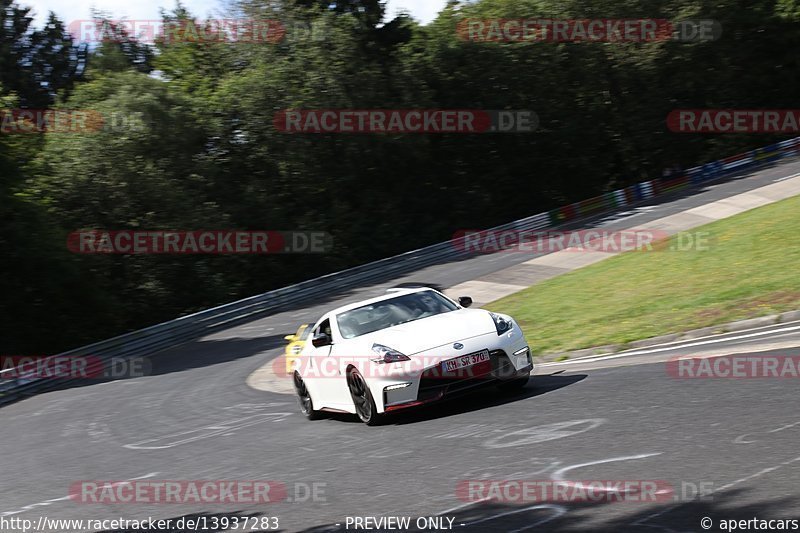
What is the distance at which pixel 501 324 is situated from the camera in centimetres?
1067

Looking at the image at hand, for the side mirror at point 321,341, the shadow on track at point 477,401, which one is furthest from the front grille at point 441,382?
the side mirror at point 321,341

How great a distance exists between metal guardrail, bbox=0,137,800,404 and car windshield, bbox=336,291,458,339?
44.9 feet

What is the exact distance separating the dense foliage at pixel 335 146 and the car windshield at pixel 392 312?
1989 centimetres

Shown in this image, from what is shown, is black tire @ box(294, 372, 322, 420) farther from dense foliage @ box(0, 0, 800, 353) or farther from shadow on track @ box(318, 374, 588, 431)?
dense foliage @ box(0, 0, 800, 353)

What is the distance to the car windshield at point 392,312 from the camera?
1121 cm

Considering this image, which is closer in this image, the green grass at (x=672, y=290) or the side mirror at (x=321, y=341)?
the side mirror at (x=321, y=341)

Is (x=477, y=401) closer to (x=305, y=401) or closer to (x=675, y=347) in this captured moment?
(x=305, y=401)

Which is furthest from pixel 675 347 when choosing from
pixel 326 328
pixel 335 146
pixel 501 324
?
pixel 335 146

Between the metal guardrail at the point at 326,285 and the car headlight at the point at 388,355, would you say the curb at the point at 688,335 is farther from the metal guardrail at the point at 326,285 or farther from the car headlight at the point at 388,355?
the metal guardrail at the point at 326,285

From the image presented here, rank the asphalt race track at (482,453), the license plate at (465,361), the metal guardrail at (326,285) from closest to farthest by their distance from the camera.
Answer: the asphalt race track at (482,453)
the license plate at (465,361)
the metal guardrail at (326,285)

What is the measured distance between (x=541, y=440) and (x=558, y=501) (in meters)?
1.89

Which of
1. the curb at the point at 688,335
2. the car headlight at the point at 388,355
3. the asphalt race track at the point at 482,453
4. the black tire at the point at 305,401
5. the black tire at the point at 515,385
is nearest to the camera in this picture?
the asphalt race track at the point at 482,453

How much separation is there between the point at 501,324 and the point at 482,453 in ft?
9.46

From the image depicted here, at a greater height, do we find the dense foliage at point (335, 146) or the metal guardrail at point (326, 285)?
the dense foliage at point (335, 146)
